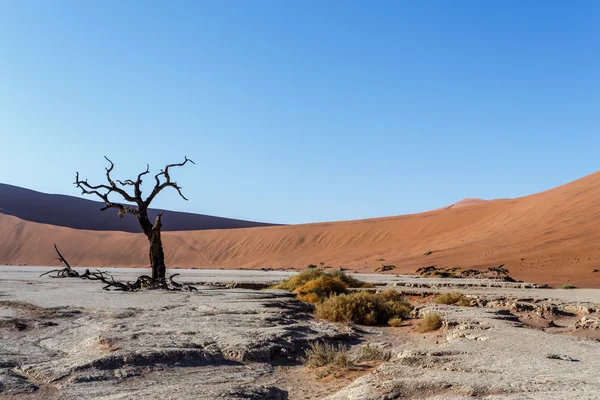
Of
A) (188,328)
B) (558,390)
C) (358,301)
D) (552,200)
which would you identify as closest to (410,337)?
(358,301)

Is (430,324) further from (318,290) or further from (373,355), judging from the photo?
(318,290)

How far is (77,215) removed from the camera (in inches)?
4090

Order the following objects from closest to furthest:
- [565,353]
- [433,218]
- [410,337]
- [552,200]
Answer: [565,353], [410,337], [552,200], [433,218]

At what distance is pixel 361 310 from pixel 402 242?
152ft

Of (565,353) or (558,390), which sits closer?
(558,390)

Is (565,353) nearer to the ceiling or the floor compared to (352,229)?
nearer to the floor

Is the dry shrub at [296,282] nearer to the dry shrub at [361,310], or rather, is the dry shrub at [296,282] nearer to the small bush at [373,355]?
the dry shrub at [361,310]

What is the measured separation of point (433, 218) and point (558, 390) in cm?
5969

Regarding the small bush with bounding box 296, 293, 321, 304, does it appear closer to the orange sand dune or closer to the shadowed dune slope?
the orange sand dune

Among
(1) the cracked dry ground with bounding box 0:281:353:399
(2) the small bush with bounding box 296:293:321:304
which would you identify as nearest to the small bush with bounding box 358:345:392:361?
(1) the cracked dry ground with bounding box 0:281:353:399

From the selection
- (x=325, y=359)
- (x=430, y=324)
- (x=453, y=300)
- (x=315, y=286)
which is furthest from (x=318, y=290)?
(x=325, y=359)

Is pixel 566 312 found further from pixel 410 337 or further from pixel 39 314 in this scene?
pixel 39 314

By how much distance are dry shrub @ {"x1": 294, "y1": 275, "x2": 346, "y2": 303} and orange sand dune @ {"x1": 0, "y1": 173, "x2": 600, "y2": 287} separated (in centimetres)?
1351

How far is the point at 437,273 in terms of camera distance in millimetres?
29203
